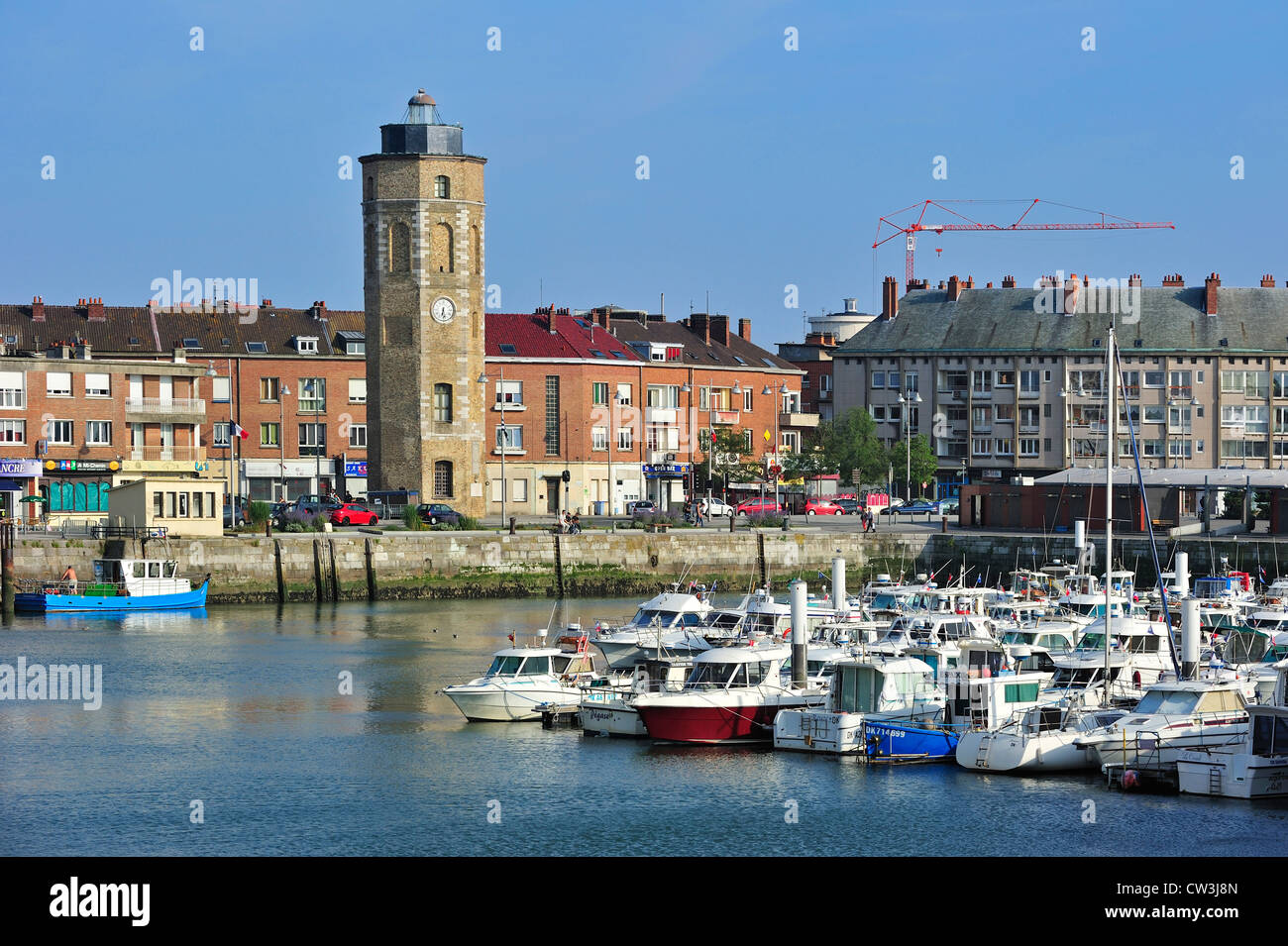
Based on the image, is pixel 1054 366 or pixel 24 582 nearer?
pixel 24 582

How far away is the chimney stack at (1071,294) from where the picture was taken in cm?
10938

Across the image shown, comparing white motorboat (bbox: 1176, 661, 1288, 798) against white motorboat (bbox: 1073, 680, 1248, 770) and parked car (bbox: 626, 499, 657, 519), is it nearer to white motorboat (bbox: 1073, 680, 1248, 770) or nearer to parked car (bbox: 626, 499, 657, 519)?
white motorboat (bbox: 1073, 680, 1248, 770)

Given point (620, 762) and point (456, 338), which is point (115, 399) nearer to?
point (456, 338)

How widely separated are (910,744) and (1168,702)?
474 centimetres

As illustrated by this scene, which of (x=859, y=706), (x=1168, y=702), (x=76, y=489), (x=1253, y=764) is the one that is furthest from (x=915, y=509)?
(x=1253, y=764)

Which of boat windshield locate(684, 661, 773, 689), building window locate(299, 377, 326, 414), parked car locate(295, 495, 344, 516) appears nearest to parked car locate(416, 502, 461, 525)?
parked car locate(295, 495, 344, 516)

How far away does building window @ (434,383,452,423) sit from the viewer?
81188 millimetres

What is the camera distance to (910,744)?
1270 inches

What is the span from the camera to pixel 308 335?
307 ft

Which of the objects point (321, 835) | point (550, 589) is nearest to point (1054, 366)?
point (550, 589)

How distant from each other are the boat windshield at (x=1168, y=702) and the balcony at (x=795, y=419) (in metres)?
73.8

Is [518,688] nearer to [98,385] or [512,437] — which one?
[98,385]

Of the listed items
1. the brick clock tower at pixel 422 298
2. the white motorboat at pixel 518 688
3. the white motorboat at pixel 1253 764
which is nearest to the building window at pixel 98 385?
the brick clock tower at pixel 422 298

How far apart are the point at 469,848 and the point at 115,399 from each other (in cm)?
5290
